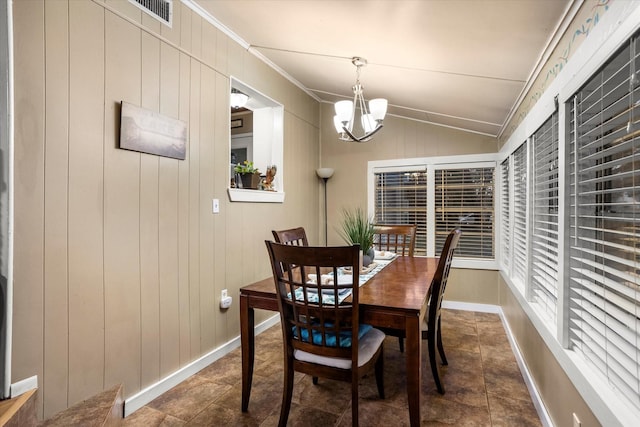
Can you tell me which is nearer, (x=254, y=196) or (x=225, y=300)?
(x=225, y=300)

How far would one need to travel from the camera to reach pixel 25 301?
4.92 ft

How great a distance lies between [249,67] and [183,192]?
1445 mm

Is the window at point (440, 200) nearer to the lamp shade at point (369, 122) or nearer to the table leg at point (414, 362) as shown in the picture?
the lamp shade at point (369, 122)

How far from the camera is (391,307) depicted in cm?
163

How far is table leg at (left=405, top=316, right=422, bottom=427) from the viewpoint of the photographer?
160cm

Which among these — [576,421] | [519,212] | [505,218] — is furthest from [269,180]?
[576,421]

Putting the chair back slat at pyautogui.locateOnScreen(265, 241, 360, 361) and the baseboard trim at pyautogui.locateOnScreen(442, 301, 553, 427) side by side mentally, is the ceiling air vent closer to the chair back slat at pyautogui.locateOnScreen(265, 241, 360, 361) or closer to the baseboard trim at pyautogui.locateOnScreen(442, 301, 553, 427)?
the chair back slat at pyautogui.locateOnScreen(265, 241, 360, 361)

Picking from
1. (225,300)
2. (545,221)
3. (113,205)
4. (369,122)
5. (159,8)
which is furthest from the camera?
(369,122)

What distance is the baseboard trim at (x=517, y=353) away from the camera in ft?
6.08

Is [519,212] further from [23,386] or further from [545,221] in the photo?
[23,386]

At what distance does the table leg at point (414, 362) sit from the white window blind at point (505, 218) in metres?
2.10

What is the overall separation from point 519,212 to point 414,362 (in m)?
1.85

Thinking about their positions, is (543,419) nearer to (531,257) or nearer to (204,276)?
(531,257)

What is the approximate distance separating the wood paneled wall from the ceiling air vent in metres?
0.04
